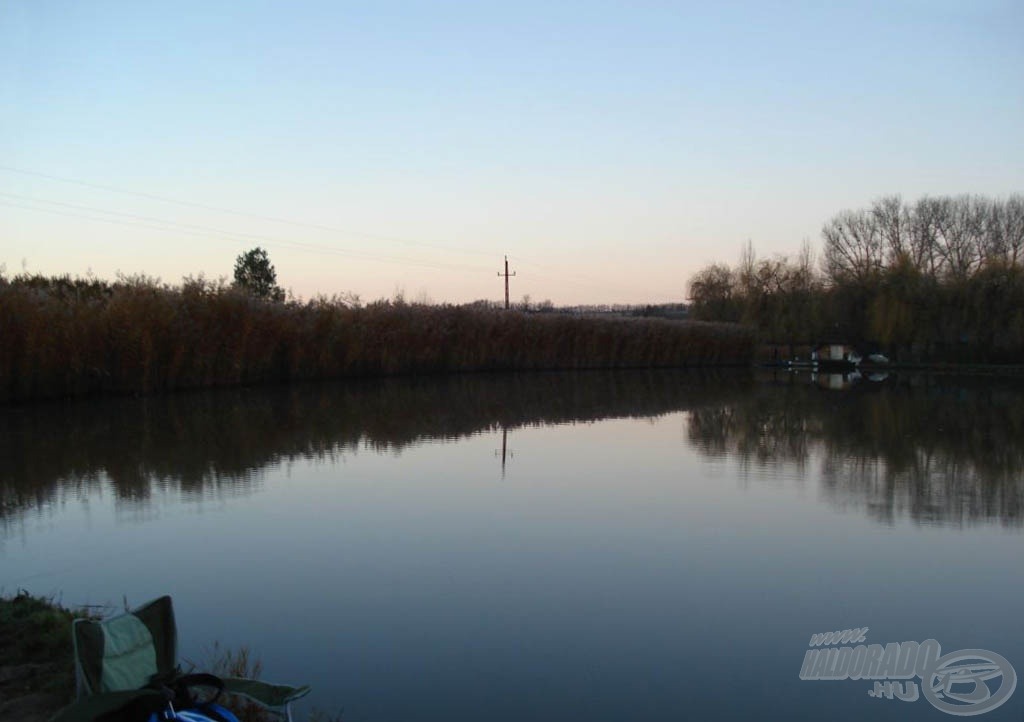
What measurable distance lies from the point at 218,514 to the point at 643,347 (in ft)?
116

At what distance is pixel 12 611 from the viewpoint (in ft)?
14.0

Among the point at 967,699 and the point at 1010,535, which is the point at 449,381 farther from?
the point at 967,699

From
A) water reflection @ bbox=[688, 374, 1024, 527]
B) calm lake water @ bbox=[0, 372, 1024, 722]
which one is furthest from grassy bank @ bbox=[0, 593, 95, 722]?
water reflection @ bbox=[688, 374, 1024, 527]

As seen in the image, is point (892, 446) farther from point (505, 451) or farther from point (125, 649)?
point (125, 649)

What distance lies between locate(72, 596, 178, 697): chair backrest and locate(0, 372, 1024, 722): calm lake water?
85 cm

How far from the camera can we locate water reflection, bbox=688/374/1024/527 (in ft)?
27.2

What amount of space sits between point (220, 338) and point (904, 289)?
124 ft

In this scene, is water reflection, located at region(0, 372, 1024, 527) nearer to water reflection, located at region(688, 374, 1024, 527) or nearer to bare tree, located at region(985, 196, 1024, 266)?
water reflection, located at region(688, 374, 1024, 527)

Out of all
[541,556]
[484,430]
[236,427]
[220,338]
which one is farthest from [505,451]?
[220,338]

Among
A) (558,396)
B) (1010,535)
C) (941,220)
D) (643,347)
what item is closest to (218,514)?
(1010,535)

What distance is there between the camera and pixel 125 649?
10.2 feet

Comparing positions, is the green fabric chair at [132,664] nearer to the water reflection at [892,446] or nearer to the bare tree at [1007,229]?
the water reflection at [892,446]

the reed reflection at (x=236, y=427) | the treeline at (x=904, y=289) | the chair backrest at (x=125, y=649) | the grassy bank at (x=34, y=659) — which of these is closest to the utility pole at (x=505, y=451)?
the reed reflection at (x=236, y=427)

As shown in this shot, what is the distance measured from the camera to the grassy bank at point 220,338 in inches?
669
